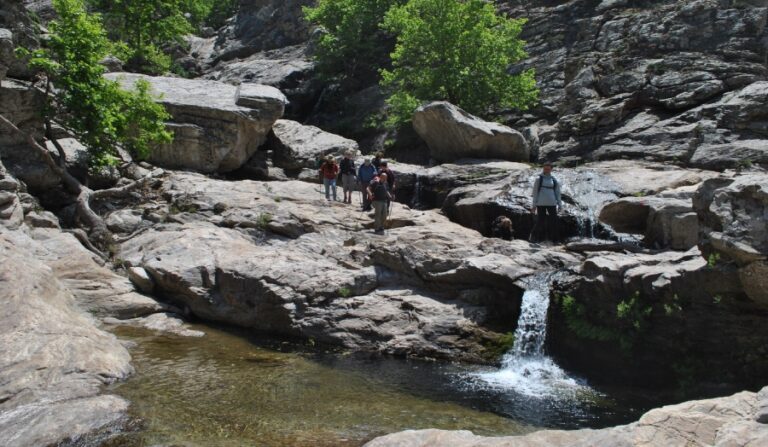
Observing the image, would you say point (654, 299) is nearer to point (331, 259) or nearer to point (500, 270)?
point (500, 270)

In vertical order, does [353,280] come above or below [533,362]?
above

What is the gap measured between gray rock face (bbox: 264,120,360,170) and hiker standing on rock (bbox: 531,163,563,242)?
12.4 meters

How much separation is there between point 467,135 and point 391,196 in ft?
26.3

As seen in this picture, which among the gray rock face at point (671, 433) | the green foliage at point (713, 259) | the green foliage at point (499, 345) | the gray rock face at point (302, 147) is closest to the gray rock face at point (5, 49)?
the gray rock face at point (302, 147)

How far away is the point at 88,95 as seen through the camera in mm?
21453

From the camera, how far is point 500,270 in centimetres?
1498

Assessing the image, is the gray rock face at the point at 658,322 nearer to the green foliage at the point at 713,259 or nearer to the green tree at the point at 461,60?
the green foliage at the point at 713,259

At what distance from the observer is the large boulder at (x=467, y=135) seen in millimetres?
26953

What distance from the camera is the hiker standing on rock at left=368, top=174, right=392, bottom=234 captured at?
19109 mm

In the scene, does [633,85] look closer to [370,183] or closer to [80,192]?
[370,183]

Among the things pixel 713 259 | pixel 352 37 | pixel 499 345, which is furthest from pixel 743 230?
pixel 352 37

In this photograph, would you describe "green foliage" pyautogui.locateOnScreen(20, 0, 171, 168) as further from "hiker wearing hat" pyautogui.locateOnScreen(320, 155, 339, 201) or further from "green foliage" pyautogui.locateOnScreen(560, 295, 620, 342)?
"green foliage" pyautogui.locateOnScreen(560, 295, 620, 342)

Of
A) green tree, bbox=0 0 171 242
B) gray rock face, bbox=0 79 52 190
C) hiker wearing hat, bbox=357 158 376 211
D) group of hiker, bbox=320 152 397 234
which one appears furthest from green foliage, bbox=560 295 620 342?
gray rock face, bbox=0 79 52 190

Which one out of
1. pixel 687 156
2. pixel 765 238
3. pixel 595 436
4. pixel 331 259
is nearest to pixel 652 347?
pixel 765 238
